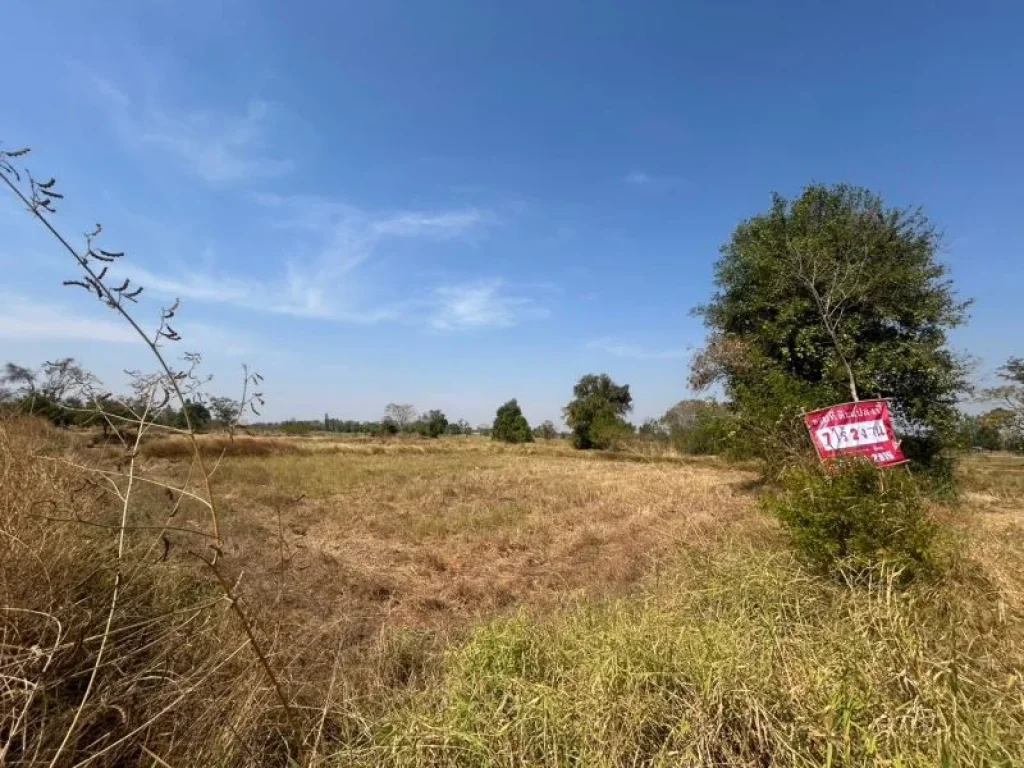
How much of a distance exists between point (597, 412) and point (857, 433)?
46.0m

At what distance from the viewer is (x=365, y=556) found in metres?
9.17

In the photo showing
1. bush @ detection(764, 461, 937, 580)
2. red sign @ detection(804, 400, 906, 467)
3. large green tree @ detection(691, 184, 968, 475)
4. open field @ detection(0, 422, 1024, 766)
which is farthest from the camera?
large green tree @ detection(691, 184, 968, 475)

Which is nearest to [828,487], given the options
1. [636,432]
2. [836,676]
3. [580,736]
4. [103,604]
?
[836,676]

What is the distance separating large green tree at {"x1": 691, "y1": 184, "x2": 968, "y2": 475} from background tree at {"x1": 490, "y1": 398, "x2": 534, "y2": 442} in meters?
49.6

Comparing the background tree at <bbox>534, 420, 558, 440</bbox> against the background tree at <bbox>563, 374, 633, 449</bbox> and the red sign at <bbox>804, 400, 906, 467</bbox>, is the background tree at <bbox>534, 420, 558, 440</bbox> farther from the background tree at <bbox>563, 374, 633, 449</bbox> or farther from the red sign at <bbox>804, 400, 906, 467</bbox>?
the red sign at <bbox>804, 400, 906, 467</bbox>

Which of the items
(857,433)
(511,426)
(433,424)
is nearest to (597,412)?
(511,426)

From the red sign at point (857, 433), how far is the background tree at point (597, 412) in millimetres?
40279

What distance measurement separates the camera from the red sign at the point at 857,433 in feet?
20.9

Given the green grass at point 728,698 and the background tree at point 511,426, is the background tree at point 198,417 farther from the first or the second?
the background tree at point 511,426

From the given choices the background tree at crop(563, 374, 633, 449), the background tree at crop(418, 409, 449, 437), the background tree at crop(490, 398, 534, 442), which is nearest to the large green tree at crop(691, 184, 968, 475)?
the background tree at crop(563, 374, 633, 449)

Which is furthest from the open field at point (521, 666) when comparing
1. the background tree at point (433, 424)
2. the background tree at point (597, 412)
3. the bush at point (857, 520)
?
the background tree at point (433, 424)

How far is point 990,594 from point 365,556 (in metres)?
8.22

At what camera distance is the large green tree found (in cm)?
1167

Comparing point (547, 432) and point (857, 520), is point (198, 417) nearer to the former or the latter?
point (857, 520)
